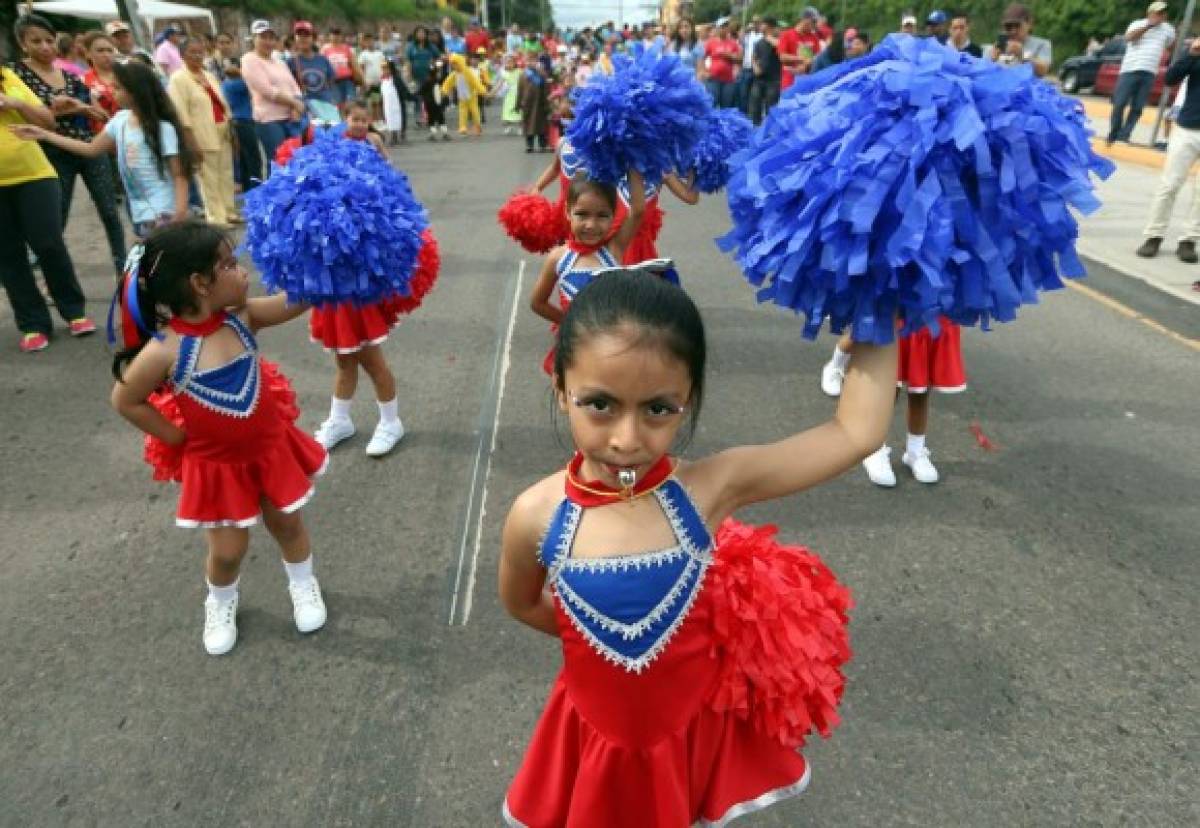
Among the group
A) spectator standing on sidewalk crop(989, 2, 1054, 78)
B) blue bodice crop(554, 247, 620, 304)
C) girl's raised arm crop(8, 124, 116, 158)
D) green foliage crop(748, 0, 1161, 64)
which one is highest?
green foliage crop(748, 0, 1161, 64)

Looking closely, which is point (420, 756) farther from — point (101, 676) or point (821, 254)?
point (821, 254)

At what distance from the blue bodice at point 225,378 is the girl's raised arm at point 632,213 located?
5.68 feet

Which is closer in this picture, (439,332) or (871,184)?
(871,184)

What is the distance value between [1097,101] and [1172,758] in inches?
829

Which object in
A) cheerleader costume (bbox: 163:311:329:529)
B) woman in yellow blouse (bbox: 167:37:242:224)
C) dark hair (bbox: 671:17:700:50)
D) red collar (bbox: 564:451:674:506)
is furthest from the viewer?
dark hair (bbox: 671:17:700:50)

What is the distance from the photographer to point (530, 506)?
151 centimetres

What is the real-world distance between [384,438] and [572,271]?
144 centimetres

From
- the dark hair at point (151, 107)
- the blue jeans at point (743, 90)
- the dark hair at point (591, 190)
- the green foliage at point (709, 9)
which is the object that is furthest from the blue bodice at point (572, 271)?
the green foliage at point (709, 9)

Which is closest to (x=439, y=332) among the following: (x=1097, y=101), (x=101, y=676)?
(x=101, y=676)

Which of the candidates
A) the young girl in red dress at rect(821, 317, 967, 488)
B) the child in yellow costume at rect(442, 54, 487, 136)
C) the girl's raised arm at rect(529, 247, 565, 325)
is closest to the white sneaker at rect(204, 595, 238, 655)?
the girl's raised arm at rect(529, 247, 565, 325)

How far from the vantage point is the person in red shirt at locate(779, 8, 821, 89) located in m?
13.1

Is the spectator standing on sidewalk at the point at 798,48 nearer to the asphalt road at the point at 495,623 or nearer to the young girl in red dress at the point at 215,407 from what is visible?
the asphalt road at the point at 495,623

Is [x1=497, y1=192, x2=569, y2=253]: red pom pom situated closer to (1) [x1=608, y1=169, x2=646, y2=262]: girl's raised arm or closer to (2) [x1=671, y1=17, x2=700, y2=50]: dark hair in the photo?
(1) [x1=608, y1=169, x2=646, y2=262]: girl's raised arm

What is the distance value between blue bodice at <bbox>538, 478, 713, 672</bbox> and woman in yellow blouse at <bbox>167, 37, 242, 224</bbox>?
687cm
